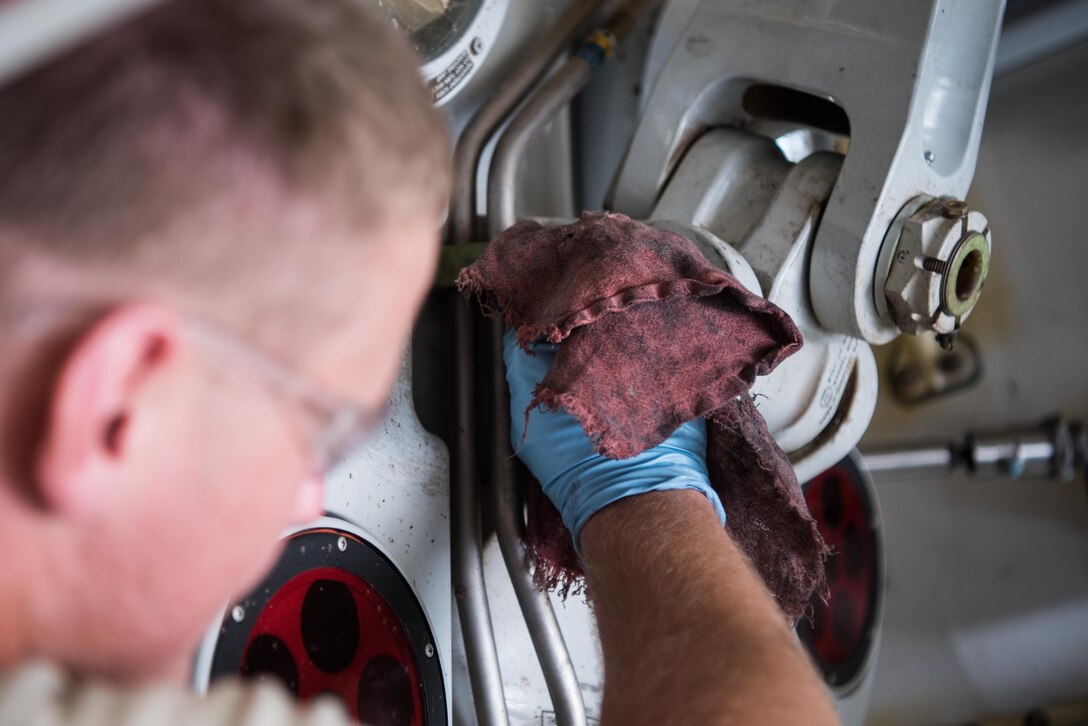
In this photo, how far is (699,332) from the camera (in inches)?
34.0

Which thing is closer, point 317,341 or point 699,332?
point 317,341

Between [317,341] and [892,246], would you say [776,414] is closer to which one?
[892,246]

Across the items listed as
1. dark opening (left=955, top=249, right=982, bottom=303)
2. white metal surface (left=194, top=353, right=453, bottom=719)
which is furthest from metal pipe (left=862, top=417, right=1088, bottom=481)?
white metal surface (left=194, top=353, right=453, bottom=719)

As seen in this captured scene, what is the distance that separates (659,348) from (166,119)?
0.54 metres

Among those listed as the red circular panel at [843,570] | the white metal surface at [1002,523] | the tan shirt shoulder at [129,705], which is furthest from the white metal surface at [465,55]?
the white metal surface at [1002,523]

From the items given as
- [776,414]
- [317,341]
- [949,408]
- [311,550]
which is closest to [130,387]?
[317,341]

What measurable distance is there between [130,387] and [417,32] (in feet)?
2.39

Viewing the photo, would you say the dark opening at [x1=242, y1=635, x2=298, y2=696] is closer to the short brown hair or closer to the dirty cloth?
the dirty cloth

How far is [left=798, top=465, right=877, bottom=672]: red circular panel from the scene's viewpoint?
64.7 inches

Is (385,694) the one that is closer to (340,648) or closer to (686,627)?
(340,648)

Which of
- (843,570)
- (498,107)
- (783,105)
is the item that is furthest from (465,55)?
(843,570)

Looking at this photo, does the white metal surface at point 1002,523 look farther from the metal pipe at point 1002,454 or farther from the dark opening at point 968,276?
the dark opening at point 968,276

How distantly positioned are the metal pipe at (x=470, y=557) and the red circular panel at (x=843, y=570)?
0.80 m

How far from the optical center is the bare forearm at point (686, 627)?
2.12 feet
